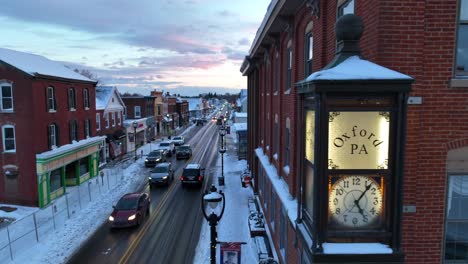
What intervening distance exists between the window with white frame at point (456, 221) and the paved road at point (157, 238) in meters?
10.7

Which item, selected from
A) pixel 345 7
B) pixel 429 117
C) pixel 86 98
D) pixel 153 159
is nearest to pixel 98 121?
pixel 86 98

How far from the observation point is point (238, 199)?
75.8 feet

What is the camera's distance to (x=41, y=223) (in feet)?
62.1

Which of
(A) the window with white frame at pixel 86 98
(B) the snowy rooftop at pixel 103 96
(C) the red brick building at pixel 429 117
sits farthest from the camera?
(B) the snowy rooftop at pixel 103 96

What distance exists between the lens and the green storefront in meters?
22.5

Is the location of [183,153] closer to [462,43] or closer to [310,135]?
[310,135]

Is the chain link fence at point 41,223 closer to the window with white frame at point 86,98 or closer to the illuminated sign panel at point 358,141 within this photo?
the window with white frame at point 86,98

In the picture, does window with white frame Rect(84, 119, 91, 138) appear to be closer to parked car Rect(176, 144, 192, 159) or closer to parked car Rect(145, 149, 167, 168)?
parked car Rect(145, 149, 167, 168)

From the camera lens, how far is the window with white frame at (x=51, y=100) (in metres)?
23.9

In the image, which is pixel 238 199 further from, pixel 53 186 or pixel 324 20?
pixel 324 20

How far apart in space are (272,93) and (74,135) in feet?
62.8

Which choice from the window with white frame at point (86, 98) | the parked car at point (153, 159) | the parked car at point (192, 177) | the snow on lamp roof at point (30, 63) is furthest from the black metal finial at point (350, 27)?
the parked car at point (153, 159)

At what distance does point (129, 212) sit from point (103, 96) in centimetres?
2503

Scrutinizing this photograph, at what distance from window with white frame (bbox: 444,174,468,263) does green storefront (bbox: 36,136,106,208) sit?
2310 cm
